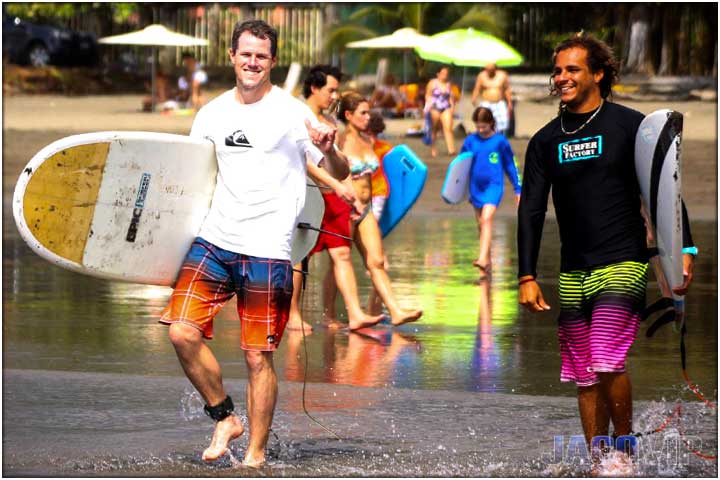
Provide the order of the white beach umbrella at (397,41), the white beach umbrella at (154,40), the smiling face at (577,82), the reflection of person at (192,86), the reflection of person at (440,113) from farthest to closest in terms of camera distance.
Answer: the white beach umbrella at (154,40) → the reflection of person at (192,86) → the white beach umbrella at (397,41) → the reflection of person at (440,113) → the smiling face at (577,82)

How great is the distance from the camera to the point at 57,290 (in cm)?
1313

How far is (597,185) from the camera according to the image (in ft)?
21.8

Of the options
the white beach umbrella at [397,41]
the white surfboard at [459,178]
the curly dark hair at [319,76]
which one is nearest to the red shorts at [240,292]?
the curly dark hair at [319,76]

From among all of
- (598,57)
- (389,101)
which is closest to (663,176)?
(598,57)

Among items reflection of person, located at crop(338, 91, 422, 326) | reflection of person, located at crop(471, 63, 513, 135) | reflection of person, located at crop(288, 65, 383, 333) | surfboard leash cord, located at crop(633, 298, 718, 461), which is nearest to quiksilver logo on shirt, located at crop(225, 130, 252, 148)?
surfboard leash cord, located at crop(633, 298, 718, 461)

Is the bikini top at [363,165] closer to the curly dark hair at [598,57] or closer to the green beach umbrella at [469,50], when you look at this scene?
the curly dark hair at [598,57]

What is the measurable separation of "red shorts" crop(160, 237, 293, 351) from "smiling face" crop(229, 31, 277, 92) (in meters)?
0.69

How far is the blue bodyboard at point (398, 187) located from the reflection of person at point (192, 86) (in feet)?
78.7

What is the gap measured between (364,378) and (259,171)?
8.39ft

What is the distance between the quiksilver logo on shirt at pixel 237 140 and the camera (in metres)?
6.81

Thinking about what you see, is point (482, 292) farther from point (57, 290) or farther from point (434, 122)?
point (434, 122)

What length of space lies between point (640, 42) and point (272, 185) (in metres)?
35.3

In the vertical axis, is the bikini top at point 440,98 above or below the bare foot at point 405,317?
above

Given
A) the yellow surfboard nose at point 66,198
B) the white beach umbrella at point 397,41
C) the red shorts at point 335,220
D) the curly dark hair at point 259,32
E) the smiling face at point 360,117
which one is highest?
the white beach umbrella at point 397,41
